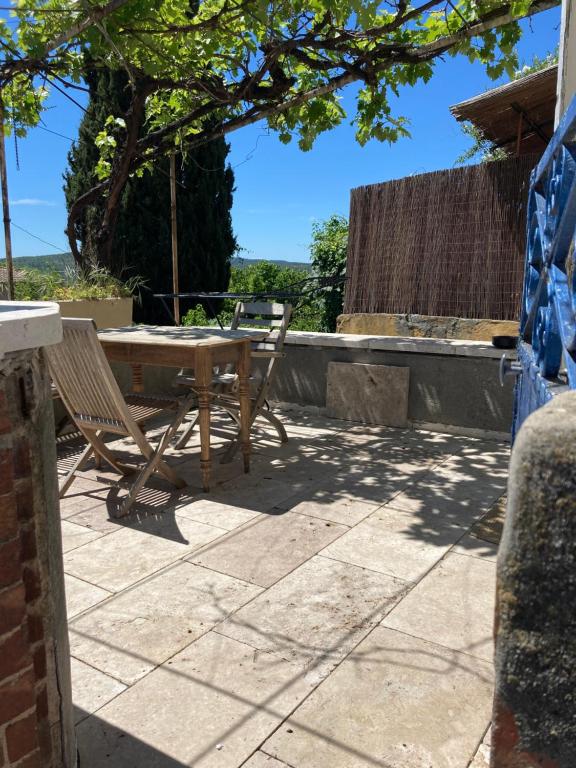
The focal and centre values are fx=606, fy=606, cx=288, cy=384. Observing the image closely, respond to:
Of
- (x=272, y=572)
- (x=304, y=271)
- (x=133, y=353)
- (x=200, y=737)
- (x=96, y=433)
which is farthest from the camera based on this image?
(x=304, y=271)

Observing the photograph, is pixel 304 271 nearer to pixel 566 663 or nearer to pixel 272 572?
pixel 272 572

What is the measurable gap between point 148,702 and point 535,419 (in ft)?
5.97

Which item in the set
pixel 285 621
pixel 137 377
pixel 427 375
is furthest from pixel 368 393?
pixel 285 621

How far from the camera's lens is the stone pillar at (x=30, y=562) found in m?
1.37

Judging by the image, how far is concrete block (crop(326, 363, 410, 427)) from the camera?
5688mm

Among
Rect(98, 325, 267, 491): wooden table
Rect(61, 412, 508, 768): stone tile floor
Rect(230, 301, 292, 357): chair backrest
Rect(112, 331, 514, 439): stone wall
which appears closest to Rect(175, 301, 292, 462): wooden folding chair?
Rect(230, 301, 292, 357): chair backrest

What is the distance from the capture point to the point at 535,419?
2.25 feet

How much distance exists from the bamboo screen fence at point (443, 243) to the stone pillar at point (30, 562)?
6.00 m

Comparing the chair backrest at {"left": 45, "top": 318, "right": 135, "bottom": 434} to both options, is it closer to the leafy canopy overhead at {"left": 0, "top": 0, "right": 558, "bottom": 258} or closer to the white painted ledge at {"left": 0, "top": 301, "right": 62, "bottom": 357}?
the white painted ledge at {"left": 0, "top": 301, "right": 62, "bottom": 357}

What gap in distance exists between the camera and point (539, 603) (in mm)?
674

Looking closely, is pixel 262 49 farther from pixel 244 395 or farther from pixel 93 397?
pixel 93 397

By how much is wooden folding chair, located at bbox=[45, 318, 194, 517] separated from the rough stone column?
3.02 metres

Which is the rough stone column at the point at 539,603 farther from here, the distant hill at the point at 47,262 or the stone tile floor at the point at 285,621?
the distant hill at the point at 47,262

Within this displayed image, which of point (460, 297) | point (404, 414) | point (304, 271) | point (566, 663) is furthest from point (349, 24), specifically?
point (304, 271)
